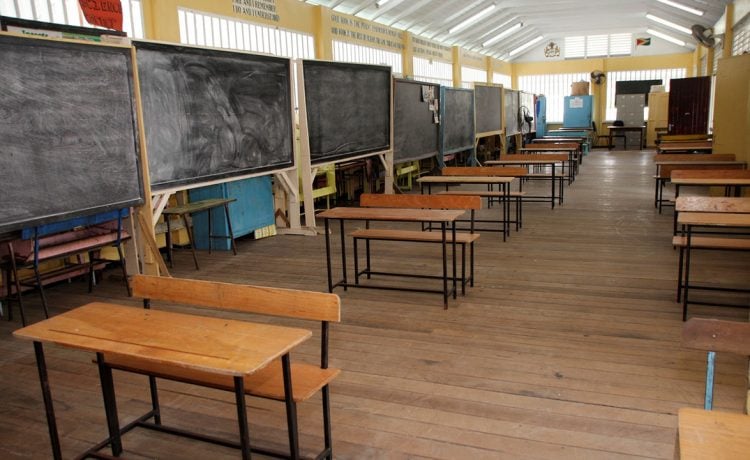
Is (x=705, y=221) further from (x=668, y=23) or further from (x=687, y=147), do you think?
(x=668, y=23)

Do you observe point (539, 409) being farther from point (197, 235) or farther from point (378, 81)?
point (378, 81)

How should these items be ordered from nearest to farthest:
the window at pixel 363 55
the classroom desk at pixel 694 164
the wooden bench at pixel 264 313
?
1. the wooden bench at pixel 264 313
2. the classroom desk at pixel 694 164
3. the window at pixel 363 55

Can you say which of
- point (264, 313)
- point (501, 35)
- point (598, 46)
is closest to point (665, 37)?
point (598, 46)

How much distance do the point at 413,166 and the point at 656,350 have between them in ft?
26.4

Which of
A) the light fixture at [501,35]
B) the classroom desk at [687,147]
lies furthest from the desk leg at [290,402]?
the light fixture at [501,35]

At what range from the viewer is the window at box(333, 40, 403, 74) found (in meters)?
12.1

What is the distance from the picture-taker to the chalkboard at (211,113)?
508cm

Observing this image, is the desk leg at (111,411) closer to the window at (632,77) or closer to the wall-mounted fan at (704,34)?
the wall-mounted fan at (704,34)

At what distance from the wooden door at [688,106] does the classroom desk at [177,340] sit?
13.5 m

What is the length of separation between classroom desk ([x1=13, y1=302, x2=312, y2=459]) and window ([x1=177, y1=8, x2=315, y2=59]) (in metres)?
5.91

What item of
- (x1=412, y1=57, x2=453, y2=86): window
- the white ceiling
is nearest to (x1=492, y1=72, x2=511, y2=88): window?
the white ceiling

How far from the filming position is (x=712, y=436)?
145 centimetres

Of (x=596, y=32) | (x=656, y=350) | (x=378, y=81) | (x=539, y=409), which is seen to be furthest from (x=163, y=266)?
(x=596, y=32)

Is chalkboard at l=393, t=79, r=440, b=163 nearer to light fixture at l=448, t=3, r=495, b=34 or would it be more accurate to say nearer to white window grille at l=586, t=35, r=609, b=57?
light fixture at l=448, t=3, r=495, b=34
